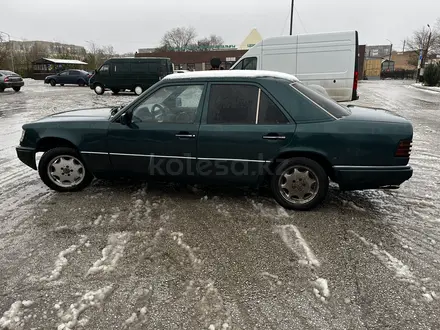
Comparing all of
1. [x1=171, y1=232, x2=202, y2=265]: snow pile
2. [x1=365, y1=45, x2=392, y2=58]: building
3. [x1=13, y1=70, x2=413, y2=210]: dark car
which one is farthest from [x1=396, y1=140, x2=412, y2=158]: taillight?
[x1=365, y1=45, x2=392, y2=58]: building

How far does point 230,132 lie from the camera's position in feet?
12.6

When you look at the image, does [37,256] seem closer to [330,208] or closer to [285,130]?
[285,130]

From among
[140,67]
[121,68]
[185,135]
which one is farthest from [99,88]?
[185,135]

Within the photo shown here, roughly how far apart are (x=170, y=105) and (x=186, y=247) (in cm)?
182

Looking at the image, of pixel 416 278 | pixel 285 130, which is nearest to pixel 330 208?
pixel 285 130

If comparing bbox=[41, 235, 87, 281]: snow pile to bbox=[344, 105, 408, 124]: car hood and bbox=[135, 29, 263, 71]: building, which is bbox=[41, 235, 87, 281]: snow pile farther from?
bbox=[135, 29, 263, 71]: building

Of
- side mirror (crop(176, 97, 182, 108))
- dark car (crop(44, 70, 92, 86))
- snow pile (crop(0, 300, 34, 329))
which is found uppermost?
dark car (crop(44, 70, 92, 86))

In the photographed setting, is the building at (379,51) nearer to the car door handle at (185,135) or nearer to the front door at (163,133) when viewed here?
the front door at (163,133)

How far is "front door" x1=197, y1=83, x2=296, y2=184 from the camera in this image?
376 cm

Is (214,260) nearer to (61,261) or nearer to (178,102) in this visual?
(61,261)

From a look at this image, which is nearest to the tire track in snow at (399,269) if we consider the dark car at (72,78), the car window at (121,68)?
the car window at (121,68)

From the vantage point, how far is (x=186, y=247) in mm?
3195

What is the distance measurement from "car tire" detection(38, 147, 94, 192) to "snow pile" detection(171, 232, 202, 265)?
1.85 metres

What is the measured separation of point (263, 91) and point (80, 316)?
2871 mm
